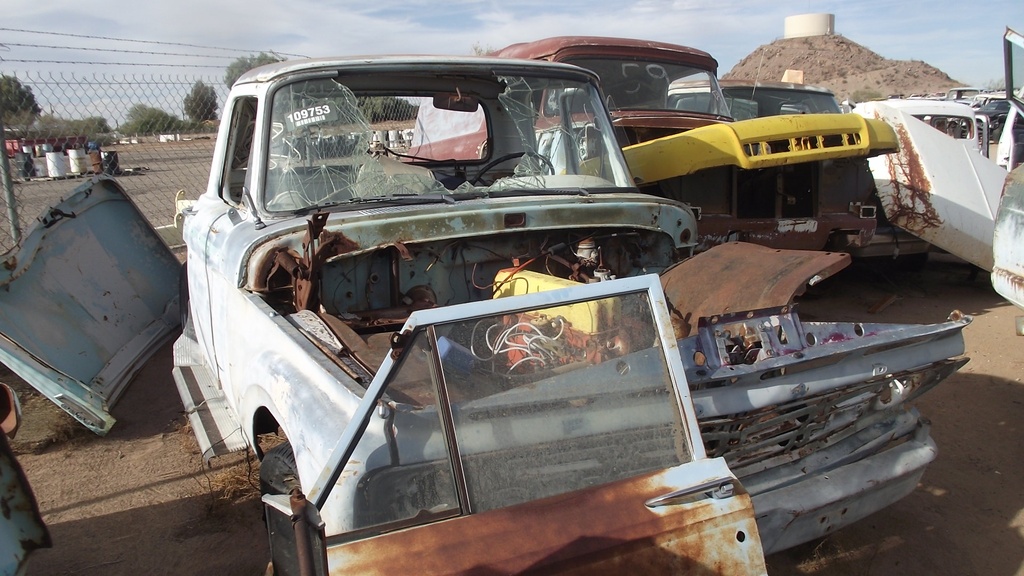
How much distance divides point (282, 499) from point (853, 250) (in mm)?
6254

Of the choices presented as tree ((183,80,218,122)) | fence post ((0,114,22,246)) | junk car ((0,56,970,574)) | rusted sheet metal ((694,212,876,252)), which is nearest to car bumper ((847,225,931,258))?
rusted sheet metal ((694,212,876,252))

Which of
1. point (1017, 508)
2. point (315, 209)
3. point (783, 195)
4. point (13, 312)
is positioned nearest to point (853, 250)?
point (783, 195)

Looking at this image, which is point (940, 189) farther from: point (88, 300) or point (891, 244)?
point (88, 300)

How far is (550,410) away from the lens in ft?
6.09

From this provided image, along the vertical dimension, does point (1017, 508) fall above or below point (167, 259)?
below

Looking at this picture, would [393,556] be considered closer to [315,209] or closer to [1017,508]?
[315,209]

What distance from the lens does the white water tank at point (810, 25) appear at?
46219mm

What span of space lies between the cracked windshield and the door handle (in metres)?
1.92

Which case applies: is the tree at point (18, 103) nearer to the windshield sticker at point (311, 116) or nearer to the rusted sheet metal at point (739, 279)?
the windshield sticker at point (311, 116)

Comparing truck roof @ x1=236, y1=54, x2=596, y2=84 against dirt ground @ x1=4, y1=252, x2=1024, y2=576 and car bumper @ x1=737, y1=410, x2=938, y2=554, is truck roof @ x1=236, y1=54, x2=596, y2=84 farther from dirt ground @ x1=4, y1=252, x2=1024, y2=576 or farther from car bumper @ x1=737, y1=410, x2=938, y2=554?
car bumper @ x1=737, y1=410, x2=938, y2=554

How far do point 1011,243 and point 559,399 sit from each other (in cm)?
345

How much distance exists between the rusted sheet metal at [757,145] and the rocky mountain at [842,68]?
36303 millimetres

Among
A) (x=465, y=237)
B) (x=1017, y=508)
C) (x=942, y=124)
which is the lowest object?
(x=1017, y=508)

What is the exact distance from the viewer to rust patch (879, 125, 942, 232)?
658cm
